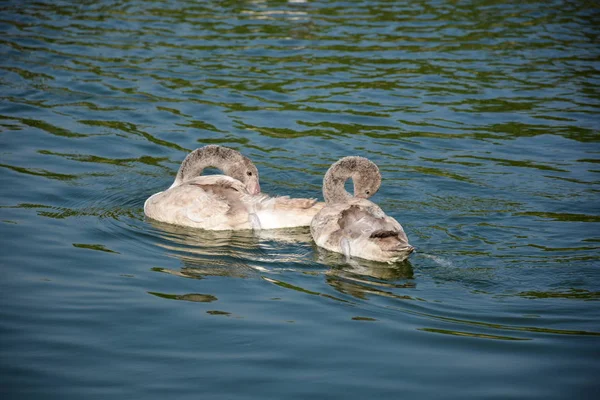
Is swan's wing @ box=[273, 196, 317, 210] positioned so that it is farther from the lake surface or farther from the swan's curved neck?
the swan's curved neck

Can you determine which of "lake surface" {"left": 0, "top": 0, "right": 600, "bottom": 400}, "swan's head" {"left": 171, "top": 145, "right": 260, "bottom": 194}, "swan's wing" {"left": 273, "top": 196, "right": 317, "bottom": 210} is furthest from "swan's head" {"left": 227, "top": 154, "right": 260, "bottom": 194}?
"swan's wing" {"left": 273, "top": 196, "right": 317, "bottom": 210}

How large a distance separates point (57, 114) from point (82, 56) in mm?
3562

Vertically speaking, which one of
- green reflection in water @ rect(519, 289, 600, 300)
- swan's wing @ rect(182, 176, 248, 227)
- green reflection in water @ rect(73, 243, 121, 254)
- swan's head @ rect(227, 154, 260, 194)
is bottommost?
green reflection in water @ rect(73, 243, 121, 254)

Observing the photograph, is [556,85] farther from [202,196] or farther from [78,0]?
[78,0]

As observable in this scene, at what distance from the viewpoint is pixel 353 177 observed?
32.8 ft

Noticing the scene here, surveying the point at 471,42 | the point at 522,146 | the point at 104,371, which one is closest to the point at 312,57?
the point at 471,42

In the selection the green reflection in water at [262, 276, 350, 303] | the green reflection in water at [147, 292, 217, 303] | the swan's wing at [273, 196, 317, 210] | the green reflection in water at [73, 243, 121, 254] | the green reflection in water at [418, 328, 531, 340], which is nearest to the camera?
the green reflection in water at [418, 328, 531, 340]

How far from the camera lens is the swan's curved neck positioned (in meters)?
10.7

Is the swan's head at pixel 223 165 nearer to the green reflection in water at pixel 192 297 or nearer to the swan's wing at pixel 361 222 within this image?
the swan's wing at pixel 361 222

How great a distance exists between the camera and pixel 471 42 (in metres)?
18.1

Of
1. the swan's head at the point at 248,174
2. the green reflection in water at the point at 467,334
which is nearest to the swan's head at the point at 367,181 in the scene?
the swan's head at the point at 248,174

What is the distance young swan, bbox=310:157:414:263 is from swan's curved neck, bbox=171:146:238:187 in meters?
1.44

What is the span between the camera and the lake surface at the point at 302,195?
20.8ft

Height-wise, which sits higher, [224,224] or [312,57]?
[312,57]
